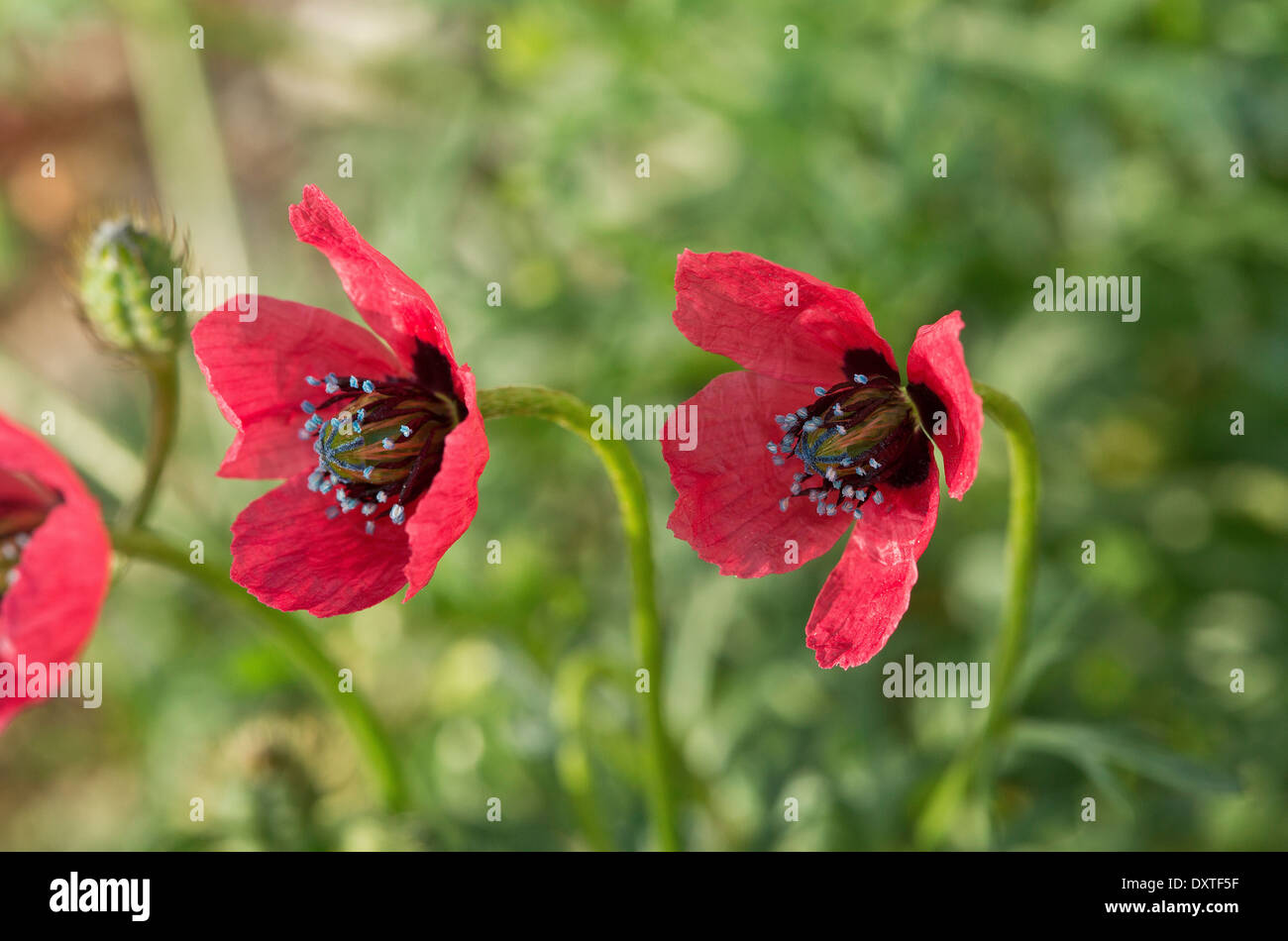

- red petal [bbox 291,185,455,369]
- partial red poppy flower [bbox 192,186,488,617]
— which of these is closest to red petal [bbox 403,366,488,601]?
partial red poppy flower [bbox 192,186,488,617]

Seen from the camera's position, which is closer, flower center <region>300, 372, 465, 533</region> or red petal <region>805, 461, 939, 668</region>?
red petal <region>805, 461, 939, 668</region>

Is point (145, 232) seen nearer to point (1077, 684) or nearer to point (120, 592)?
point (1077, 684)

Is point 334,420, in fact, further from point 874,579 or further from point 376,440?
point 874,579

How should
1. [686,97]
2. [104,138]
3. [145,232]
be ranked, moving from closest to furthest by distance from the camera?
[145,232], [686,97], [104,138]

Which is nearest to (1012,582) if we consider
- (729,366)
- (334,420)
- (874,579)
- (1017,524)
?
(1017,524)

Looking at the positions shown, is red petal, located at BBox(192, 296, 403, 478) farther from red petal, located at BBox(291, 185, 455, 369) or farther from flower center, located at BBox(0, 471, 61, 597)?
flower center, located at BBox(0, 471, 61, 597)

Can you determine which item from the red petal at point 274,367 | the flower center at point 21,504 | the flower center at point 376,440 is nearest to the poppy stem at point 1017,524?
the flower center at point 376,440
